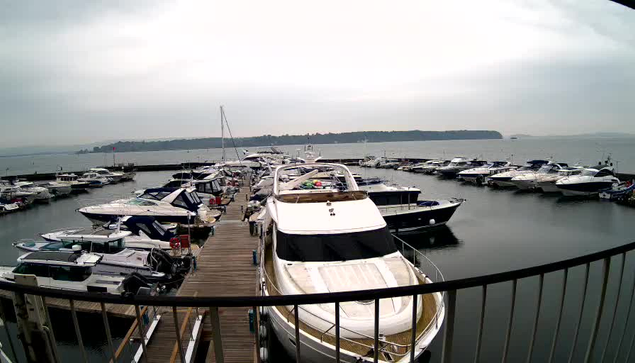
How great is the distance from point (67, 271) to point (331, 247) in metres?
9.57

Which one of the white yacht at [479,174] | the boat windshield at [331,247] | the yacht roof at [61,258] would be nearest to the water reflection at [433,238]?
the boat windshield at [331,247]

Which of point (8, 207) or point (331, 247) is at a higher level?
point (331, 247)

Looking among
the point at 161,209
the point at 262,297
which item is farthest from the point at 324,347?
the point at 161,209

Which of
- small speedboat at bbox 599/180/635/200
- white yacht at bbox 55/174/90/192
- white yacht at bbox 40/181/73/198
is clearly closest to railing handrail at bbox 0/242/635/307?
small speedboat at bbox 599/180/635/200

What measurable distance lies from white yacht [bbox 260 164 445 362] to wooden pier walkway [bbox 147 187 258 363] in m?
0.97

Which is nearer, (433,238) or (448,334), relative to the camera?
(448,334)

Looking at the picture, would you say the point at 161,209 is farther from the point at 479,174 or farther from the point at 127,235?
the point at 479,174

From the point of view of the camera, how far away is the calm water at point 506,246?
9891 mm

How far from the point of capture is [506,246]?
716 inches

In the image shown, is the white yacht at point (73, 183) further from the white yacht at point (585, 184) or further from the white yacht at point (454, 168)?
the white yacht at point (585, 184)

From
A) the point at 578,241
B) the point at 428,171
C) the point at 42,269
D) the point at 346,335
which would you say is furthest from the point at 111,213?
the point at 428,171

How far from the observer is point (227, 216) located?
21.1 m

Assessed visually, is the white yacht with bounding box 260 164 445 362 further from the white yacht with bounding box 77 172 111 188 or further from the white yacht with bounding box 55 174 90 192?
the white yacht with bounding box 77 172 111 188

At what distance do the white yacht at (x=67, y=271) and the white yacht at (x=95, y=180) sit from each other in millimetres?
40476
